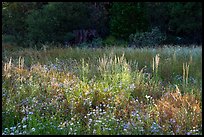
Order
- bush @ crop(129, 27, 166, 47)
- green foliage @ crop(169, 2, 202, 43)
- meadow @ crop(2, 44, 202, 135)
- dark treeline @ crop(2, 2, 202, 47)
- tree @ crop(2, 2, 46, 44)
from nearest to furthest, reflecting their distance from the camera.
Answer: meadow @ crop(2, 44, 202, 135) → bush @ crop(129, 27, 166, 47) → dark treeline @ crop(2, 2, 202, 47) → tree @ crop(2, 2, 46, 44) → green foliage @ crop(169, 2, 202, 43)

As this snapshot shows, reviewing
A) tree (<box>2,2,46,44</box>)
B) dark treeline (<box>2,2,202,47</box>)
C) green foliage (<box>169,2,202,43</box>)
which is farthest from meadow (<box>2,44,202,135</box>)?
green foliage (<box>169,2,202,43</box>)

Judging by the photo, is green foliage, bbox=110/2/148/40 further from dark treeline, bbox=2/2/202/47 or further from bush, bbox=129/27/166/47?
bush, bbox=129/27/166/47

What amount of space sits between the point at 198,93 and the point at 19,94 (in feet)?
8.78

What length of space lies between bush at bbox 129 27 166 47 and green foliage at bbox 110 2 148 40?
0.60 m

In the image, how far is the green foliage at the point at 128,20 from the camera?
16.1 m

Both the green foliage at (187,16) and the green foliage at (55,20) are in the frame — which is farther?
the green foliage at (187,16)

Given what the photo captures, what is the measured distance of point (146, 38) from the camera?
15.3 metres

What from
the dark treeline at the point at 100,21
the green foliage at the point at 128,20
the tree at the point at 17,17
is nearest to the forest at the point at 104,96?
the dark treeline at the point at 100,21

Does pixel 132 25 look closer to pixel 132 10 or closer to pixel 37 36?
pixel 132 10

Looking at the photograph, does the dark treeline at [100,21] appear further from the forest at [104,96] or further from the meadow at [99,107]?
the meadow at [99,107]

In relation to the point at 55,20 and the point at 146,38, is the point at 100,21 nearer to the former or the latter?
the point at 55,20

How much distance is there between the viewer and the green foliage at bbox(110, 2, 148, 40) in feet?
53.0

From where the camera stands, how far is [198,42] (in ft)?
60.3

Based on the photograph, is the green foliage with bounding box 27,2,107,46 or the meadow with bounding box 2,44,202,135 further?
the green foliage with bounding box 27,2,107,46
